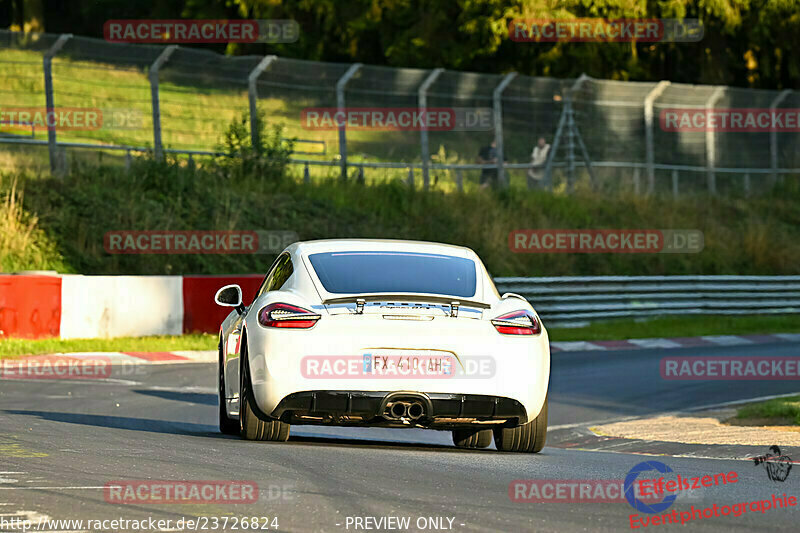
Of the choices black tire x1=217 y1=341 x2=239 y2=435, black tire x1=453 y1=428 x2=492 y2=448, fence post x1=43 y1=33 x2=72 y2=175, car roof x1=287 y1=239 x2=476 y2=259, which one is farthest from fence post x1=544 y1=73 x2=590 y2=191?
car roof x1=287 y1=239 x2=476 y2=259

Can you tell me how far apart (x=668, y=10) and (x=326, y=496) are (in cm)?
3390

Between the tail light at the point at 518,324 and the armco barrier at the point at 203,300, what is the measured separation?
12.4 metres

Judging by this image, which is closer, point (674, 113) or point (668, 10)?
point (674, 113)

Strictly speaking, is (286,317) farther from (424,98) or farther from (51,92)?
(424,98)

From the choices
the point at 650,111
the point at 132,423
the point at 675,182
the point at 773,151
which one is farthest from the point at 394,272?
the point at 773,151

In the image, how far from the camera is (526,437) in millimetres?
9508

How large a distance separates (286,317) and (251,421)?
83 cm

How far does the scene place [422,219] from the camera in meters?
30.6

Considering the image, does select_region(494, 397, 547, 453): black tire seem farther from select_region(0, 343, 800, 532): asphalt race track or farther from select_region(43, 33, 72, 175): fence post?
select_region(43, 33, 72, 175): fence post

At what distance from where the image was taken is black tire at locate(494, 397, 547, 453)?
31.0 ft

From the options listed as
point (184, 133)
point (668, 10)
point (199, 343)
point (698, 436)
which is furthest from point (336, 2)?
point (698, 436)

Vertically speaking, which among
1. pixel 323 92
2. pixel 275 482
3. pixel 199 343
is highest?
pixel 323 92

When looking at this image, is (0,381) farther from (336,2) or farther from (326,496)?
(336,2)

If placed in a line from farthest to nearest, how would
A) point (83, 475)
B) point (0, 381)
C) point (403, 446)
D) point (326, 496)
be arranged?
point (0, 381)
point (403, 446)
point (83, 475)
point (326, 496)
